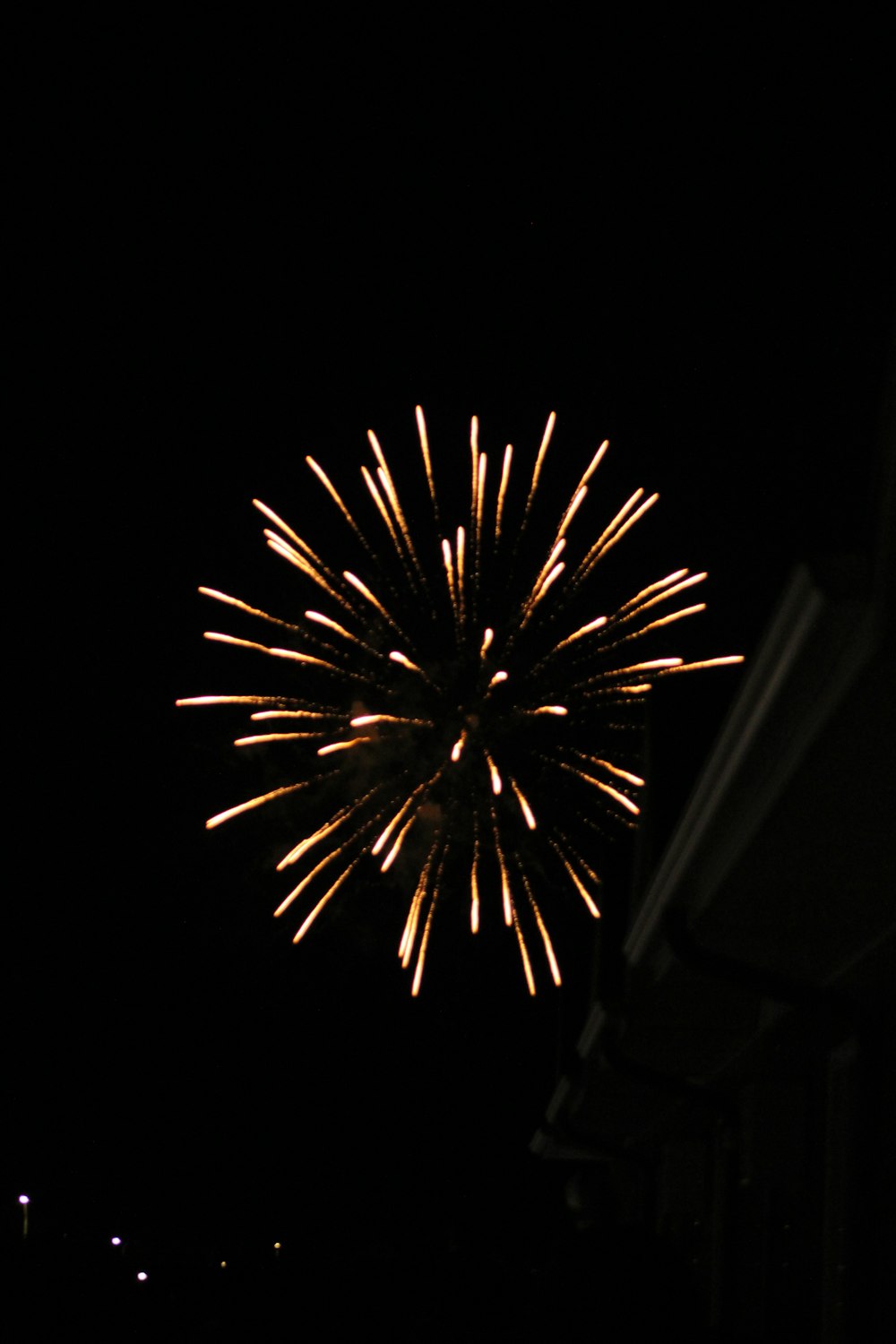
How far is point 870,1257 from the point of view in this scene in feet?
17.1

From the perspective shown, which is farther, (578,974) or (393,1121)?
(393,1121)

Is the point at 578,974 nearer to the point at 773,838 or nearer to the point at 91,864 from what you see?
the point at 773,838

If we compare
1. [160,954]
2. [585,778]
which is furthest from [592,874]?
[160,954]

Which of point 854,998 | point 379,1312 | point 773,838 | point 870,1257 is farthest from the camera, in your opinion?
point 379,1312

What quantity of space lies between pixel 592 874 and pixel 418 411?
451 centimetres

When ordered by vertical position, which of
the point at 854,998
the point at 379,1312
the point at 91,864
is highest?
the point at 91,864

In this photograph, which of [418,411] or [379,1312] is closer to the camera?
[379,1312]

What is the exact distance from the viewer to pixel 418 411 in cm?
1519

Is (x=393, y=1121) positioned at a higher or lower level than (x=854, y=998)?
higher

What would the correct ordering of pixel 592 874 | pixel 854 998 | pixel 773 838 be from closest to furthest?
1. pixel 773 838
2. pixel 854 998
3. pixel 592 874

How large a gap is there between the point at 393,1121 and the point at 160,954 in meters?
8.07

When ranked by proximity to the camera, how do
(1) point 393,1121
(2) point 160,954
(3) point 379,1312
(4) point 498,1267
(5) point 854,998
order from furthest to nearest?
(2) point 160,954
(1) point 393,1121
(3) point 379,1312
(4) point 498,1267
(5) point 854,998

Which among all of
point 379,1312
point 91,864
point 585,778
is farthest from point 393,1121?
point 379,1312

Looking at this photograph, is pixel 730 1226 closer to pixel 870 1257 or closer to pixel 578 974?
pixel 870 1257
